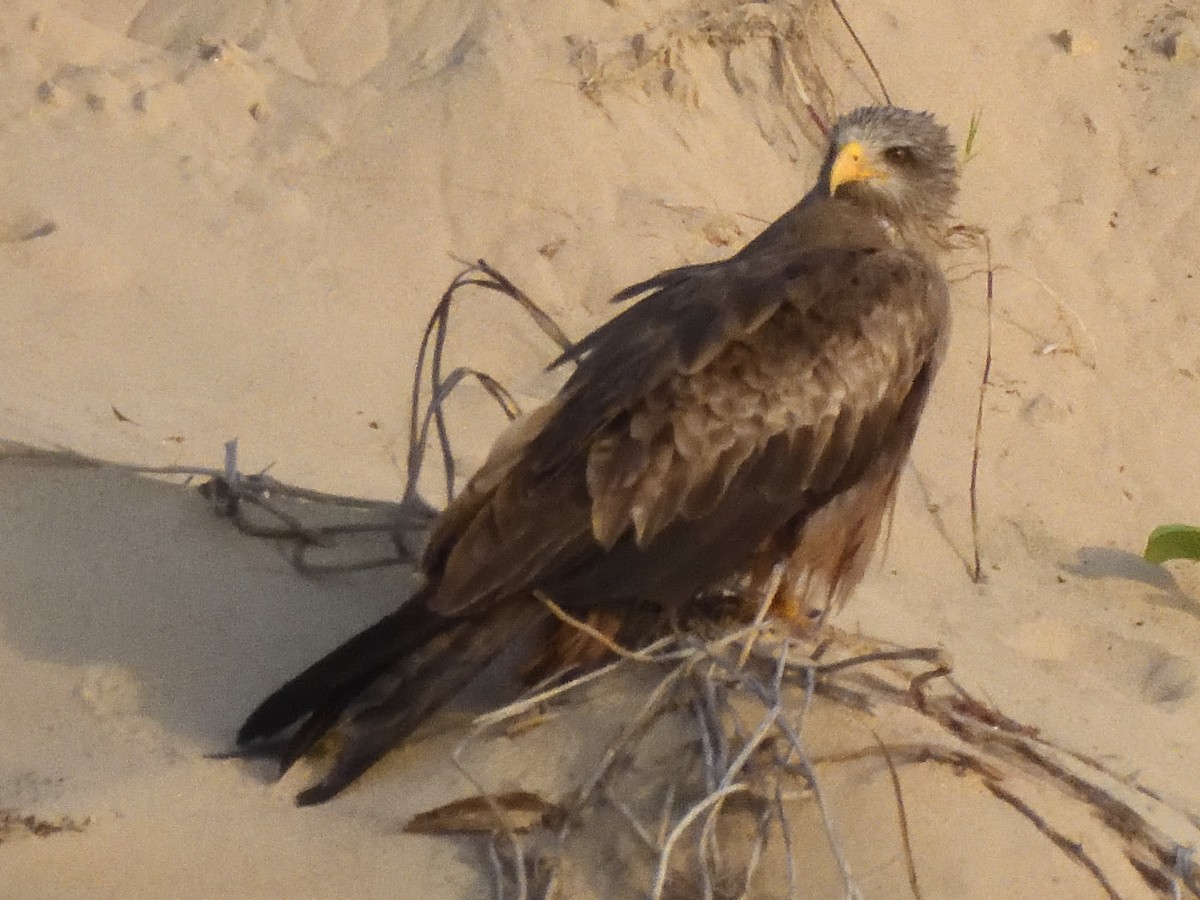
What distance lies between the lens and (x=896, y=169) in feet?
16.6

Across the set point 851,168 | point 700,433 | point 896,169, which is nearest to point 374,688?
point 700,433

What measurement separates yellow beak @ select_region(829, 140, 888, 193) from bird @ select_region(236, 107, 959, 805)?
1.32ft

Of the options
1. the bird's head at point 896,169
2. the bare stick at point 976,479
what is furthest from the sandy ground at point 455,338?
the bird's head at point 896,169

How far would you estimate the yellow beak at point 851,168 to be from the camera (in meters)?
4.92

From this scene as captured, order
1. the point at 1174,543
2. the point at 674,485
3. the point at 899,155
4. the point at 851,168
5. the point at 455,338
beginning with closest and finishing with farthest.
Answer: the point at 674,485
the point at 851,168
the point at 899,155
the point at 1174,543
the point at 455,338

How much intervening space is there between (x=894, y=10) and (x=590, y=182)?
97.9 inches

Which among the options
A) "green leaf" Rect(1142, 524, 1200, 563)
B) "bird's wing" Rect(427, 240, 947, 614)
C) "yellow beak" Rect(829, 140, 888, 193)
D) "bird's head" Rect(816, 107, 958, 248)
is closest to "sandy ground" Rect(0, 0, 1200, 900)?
"green leaf" Rect(1142, 524, 1200, 563)

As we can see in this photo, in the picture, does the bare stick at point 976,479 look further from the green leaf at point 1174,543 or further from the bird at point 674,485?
the bird at point 674,485

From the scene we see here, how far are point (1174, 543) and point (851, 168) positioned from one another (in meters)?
2.30

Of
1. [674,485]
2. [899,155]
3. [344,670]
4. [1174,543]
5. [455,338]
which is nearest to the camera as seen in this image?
[344,670]

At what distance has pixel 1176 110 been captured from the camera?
8758 mm

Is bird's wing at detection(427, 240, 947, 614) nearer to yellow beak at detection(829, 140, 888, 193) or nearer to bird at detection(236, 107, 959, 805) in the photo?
bird at detection(236, 107, 959, 805)

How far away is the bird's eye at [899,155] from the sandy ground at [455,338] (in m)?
1.63

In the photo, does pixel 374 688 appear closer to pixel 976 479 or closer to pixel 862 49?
pixel 976 479
